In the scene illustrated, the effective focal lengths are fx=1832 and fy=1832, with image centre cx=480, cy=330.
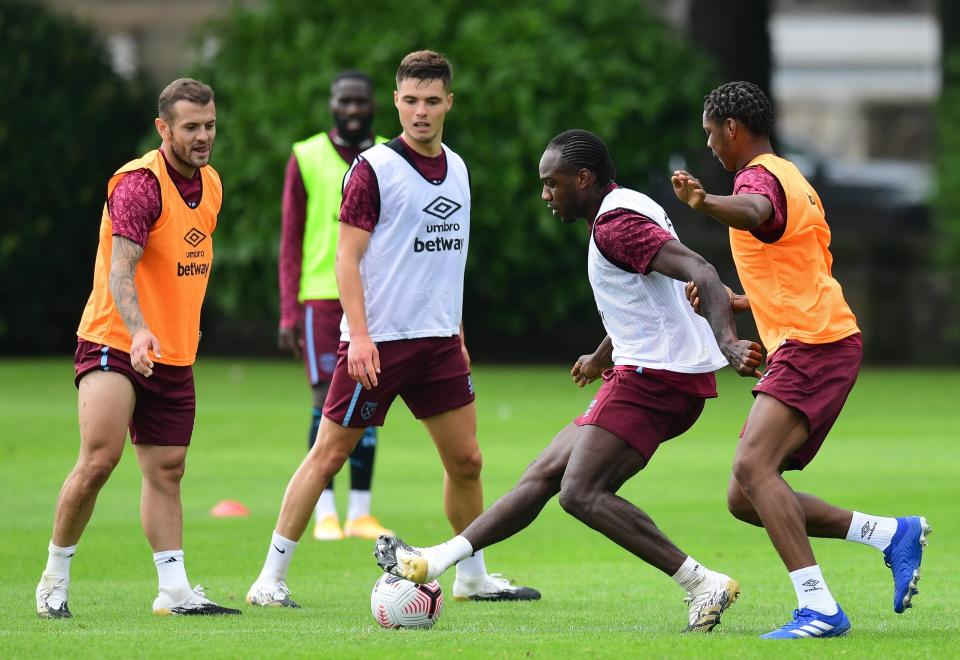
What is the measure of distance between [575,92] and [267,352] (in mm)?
7060

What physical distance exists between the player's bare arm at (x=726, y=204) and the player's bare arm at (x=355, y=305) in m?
1.72

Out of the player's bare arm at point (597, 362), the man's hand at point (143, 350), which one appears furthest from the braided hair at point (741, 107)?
the man's hand at point (143, 350)

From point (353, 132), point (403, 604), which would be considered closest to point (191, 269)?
point (403, 604)

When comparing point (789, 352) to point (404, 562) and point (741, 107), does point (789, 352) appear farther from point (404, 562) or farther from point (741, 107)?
point (404, 562)

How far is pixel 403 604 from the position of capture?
758 centimetres

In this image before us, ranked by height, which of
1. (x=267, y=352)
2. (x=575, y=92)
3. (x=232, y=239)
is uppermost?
(x=575, y=92)

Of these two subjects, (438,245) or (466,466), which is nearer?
(438,245)

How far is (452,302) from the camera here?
847 cm

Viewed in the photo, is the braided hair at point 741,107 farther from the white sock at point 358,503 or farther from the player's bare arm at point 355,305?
the white sock at point 358,503

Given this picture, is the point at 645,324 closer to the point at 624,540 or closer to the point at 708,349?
the point at 708,349

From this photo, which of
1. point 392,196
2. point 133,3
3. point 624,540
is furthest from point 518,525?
point 133,3

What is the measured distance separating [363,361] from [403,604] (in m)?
1.09

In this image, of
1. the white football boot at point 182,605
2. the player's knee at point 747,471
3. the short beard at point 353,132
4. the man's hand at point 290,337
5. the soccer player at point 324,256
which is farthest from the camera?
the man's hand at point 290,337

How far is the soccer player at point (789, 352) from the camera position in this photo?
7.19 metres
